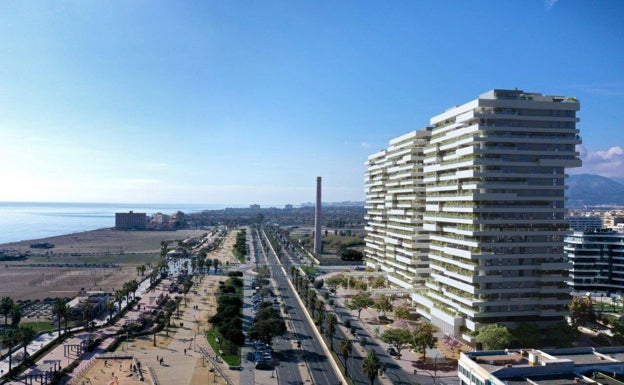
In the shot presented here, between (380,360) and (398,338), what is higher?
(398,338)

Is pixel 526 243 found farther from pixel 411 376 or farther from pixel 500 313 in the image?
pixel 411 376

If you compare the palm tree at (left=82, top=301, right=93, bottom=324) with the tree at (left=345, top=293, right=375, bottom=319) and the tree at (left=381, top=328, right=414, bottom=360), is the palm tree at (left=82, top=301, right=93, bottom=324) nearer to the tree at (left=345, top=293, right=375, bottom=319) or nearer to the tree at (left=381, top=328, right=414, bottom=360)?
the tree at (left=345, top=293, right=375, bottom=319)

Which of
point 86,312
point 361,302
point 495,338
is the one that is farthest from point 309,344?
point 86,312

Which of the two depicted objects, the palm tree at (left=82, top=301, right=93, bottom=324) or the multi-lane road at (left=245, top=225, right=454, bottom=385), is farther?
the palm tree at (left=82, top=301, right=93, bottom=324)

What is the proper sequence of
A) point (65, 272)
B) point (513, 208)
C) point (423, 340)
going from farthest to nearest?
point (65, 272) → point (513, 208) → point (423, 340)

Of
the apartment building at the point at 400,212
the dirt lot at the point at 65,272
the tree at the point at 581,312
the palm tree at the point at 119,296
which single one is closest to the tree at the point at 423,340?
the tree at the point at 581,312

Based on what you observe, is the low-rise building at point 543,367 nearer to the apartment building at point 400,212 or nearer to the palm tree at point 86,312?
the apartment building at point 400,212

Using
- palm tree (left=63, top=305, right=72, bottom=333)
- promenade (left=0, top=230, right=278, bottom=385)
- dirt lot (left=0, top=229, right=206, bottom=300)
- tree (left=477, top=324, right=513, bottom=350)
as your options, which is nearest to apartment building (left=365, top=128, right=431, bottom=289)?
tree (left=477, top=324, right=513, bottom=350)

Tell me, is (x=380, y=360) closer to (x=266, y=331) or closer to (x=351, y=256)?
(x=266, y=331)

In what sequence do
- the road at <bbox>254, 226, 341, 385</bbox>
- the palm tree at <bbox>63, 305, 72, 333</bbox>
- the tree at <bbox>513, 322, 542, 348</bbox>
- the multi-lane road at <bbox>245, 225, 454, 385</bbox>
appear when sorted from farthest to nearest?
the palm tree at <bbox>63, 305, 72, 333</bbox>, the tree at <bbox>513, 322, 542, 348</bbox>, the road at <bbox>254, 226, 341, 385</bbox>, the multi-lane road at <bbox>245, 225, 454, 385</bbox>
